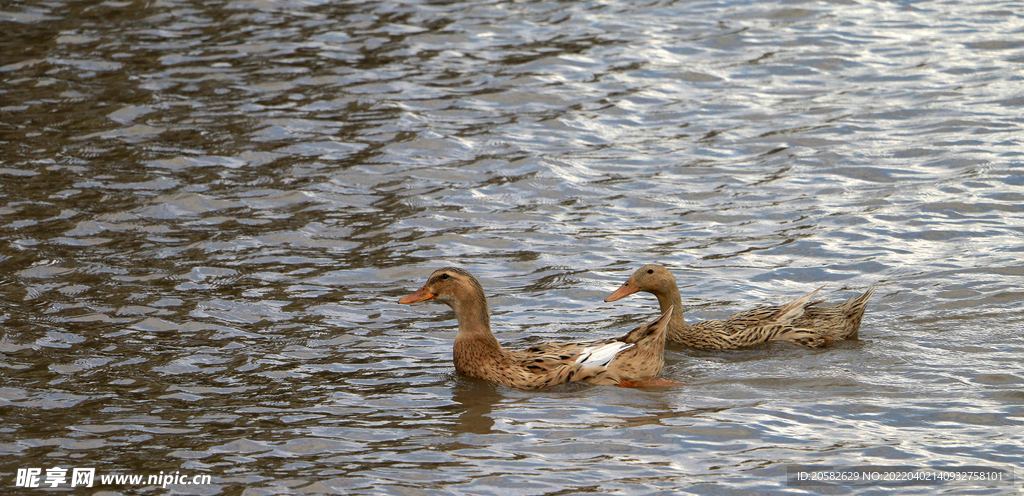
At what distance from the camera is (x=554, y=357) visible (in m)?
8.20

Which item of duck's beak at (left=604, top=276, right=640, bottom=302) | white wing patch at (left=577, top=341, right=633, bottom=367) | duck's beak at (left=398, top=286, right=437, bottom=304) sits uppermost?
duck's beak at (left=398, top=286, right=437, bottom=304)

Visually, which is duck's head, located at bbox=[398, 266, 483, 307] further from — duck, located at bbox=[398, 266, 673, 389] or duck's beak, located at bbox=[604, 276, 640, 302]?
duck's beak, located at bbox=[604, 276, 640, 302]

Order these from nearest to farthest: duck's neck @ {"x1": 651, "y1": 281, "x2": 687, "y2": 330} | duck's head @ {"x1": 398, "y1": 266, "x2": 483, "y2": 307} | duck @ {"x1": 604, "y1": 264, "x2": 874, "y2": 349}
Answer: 1. duck's head @ {"x1": 398, "y1": 266, "x2": 483, "y2": 307}
2. duck @ {"x1": 604, "y1": 264, "x2": 874, "y2": 349}
3. duck's neck @ {"x1": 651, "y1": 281, "x2": 687, "y2": 330}

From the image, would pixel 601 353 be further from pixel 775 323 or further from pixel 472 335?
pixel 775 323

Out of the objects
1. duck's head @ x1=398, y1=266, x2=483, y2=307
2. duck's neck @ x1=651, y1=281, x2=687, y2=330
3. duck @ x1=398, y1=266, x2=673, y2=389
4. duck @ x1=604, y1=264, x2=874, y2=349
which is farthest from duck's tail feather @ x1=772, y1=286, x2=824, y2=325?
duck's head @ x1=398, y1=266, x2=483, y2=307

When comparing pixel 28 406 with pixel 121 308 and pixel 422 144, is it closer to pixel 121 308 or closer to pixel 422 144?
pixel 121 308

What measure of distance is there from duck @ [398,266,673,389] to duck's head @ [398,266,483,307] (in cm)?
1

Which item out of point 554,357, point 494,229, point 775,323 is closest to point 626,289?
point 775,323

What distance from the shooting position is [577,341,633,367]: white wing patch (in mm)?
8031

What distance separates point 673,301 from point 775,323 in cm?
86

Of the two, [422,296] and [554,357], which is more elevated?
[422,296]

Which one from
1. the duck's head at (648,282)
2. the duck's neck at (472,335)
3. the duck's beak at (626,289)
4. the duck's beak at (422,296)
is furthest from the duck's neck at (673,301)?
the duck's beak at (422,296)

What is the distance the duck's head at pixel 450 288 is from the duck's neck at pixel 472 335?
0.04 meters

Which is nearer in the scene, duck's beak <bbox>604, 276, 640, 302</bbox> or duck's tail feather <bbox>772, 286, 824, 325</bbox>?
duck's tail feather <bbox>772, 286, 824, 325</bbox>
